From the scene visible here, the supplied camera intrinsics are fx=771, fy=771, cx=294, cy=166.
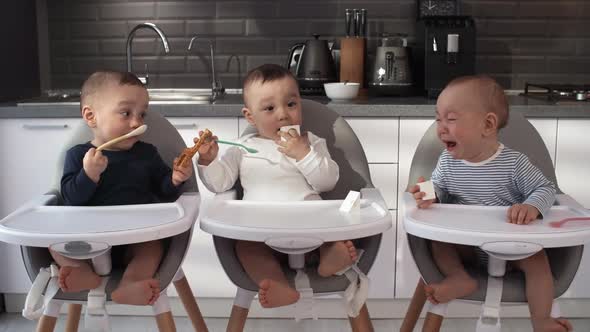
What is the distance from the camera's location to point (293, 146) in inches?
81.4

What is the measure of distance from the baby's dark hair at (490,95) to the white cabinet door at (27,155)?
1528mm

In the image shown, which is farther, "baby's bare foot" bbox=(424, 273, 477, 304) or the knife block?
the knife block

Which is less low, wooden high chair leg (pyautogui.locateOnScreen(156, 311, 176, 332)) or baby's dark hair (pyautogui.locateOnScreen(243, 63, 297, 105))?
baby's dark hair (pyautogui.locateOnScreen(243, 63, 297, 105))

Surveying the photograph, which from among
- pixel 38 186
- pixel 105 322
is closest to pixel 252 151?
pixel 105 322

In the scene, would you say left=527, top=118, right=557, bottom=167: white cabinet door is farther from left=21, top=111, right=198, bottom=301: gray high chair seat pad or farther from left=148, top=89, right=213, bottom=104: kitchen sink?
left=21, top=111, right=198, bottom=301: gray high chair seat pad

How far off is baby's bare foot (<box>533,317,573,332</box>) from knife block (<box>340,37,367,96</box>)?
5.27 ft

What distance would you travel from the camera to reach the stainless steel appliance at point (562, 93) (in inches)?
117

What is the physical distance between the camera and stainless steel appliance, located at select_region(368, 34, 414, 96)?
10.5 ft

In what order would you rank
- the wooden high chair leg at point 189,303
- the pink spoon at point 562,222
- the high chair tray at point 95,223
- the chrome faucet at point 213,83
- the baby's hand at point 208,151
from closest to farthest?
1. the high chair tray at point 95,223
2. the pink spoon at point 562,222
3. the baby's hand at point 208,151
4. the wooden high chair leg at point 189,303
5. the chrome faucet at point 213,83

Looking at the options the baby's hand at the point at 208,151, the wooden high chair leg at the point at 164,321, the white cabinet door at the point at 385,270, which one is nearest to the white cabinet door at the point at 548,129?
the white cabinet door at the point at 385,270

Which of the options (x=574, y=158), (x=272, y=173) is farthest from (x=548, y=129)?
(x=272, y=173)

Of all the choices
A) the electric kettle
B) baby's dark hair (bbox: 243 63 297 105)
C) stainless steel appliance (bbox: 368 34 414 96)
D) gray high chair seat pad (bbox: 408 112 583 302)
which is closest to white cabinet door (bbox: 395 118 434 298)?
stainless steel appliance (bbox: 368 34 414 96)

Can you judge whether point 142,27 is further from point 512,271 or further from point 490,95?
point 512,271

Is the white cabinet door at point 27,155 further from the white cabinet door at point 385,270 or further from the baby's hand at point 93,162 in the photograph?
the white cabinet door at point 385,270
